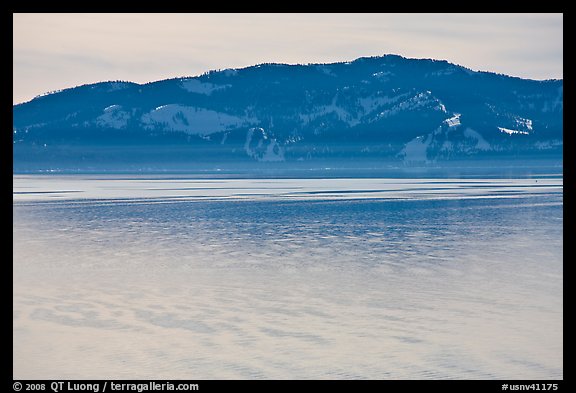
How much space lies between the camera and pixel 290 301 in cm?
1753

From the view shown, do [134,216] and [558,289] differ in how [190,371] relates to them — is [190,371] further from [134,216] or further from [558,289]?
[134,216]

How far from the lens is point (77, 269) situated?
22.1 metres

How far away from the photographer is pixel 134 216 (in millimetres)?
39438

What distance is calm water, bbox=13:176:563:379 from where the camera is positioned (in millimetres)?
13172

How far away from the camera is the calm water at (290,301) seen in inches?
519
